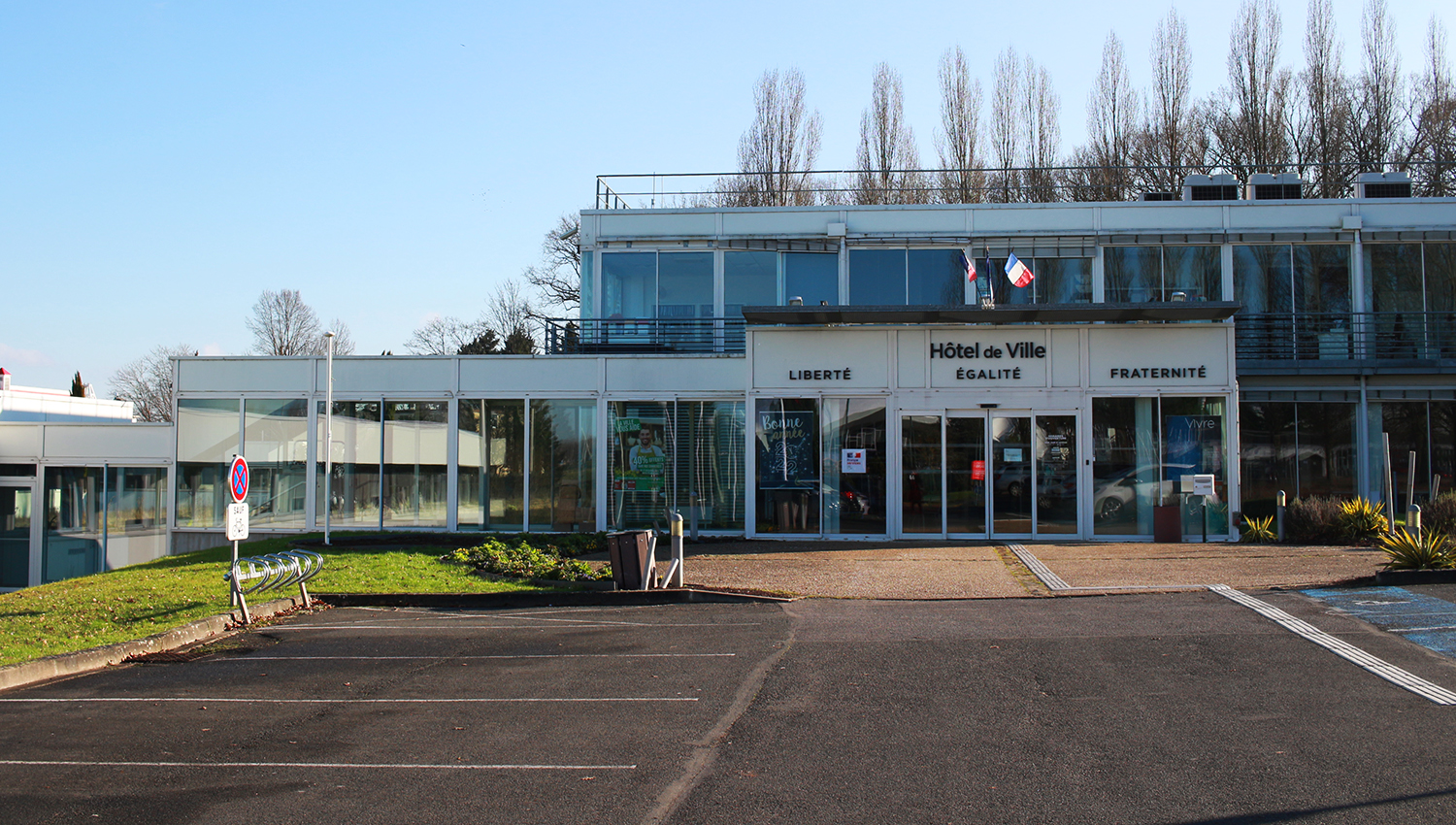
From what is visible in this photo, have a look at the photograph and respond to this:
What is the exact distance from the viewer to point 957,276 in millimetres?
24344

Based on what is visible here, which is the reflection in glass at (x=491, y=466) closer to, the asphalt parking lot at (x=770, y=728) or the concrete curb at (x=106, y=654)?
the concrete curb at (x=106, y=654)

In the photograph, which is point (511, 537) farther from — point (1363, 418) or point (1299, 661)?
point (1363, 418)

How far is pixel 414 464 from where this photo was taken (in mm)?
22234

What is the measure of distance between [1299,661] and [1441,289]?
66.8 ft

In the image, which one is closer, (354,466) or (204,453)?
(354,466)

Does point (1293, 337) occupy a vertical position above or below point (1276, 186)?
below

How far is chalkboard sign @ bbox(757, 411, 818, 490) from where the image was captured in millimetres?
20391

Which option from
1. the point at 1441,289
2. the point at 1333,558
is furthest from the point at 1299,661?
the point at 1441,289

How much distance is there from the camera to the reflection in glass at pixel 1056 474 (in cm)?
1959

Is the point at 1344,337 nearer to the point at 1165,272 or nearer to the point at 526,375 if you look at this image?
the point at 1165,272

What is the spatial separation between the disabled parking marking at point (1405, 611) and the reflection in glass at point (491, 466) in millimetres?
14936

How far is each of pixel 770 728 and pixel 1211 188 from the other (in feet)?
74.6

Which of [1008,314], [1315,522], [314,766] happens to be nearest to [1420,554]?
[1315,522]

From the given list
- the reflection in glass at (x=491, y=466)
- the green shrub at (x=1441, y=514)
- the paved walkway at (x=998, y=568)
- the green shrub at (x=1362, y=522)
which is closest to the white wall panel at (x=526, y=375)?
the reflection in glass at (x=491, y=466)
